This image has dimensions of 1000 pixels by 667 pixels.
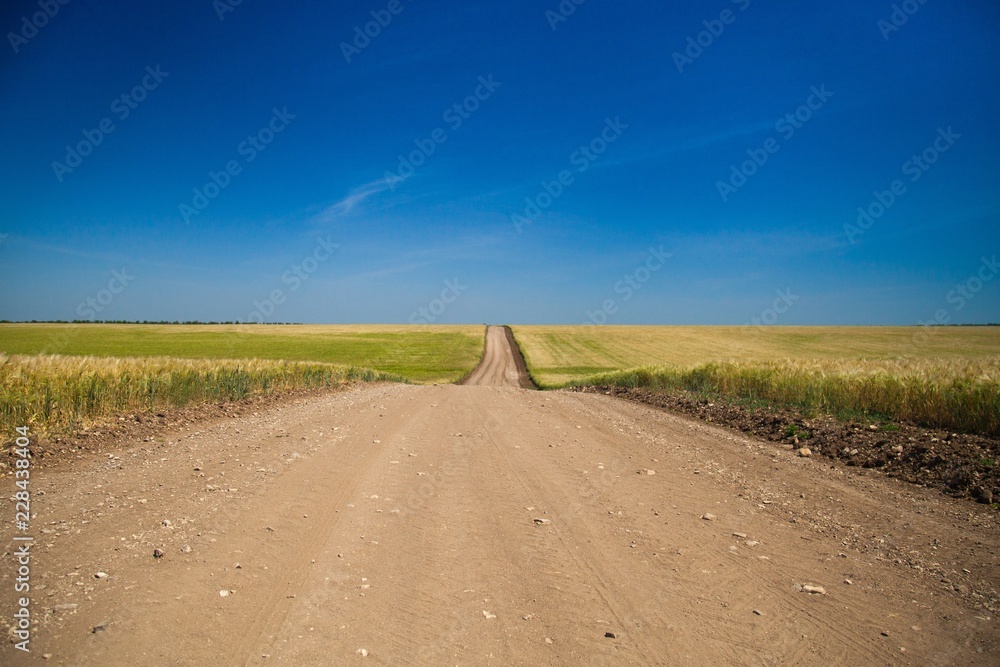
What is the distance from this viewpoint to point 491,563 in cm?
418

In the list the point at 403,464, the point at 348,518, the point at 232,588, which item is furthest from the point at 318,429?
the point at 232,588

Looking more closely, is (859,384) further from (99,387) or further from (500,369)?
(500,369)

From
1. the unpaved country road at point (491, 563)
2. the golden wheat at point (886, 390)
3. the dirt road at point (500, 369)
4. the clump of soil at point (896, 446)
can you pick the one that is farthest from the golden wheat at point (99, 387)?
the dirt road at point (500, 369)

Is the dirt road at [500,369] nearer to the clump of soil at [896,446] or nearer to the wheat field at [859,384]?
the wheat field at [859,384]

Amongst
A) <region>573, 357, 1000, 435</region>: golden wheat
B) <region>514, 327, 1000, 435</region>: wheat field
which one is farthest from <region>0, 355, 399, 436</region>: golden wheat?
<region>573, 357, 1000, 435</region>: golden wheat

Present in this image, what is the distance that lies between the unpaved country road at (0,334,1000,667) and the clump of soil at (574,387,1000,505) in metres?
0.54

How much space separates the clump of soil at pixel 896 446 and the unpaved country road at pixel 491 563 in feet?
1.76

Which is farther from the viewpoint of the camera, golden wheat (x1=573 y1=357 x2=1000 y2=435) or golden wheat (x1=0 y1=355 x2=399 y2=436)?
golden wheat (x1=573 y1=357 x2=1000 y2=435)

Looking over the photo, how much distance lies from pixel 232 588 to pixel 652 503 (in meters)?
4.38

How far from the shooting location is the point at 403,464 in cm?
733

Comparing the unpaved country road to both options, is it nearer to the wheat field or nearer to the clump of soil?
the clump of soil

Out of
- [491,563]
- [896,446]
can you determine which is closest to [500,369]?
[896,446]

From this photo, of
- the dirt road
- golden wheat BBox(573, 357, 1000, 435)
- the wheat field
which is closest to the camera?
golden wheat BBox(573, 357, 1000, 435)

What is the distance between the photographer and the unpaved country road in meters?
3.10
